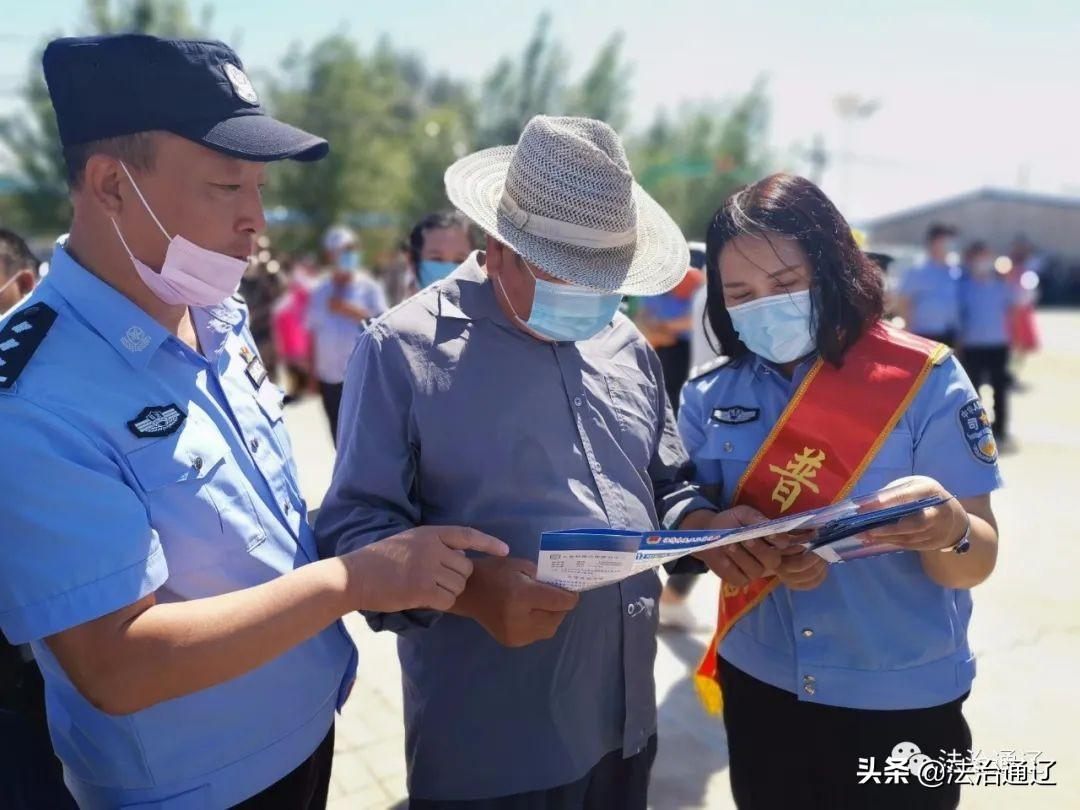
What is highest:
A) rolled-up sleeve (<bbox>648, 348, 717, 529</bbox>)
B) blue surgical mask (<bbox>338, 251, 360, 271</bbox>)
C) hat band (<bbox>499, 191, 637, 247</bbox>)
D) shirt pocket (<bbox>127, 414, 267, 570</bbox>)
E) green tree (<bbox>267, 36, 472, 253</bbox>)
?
hat band (<bbox>499, 191, 637, 247</bbox>)

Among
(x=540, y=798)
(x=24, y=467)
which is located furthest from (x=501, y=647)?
(x=24, y=467)

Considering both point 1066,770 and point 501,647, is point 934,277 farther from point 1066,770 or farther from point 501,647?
point 501,647

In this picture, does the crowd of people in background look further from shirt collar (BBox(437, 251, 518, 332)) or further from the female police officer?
shirt collar (BBox(437, 251, 518, 332))

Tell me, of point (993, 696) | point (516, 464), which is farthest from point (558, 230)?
point (993, 696)

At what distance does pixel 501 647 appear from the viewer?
1578 millimetres

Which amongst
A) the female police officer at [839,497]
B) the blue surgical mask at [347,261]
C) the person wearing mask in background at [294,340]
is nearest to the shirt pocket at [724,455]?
the female police officer at [839,497]

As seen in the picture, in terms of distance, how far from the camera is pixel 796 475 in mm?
1762

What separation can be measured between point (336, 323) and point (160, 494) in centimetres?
481

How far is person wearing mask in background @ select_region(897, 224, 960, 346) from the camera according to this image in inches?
302

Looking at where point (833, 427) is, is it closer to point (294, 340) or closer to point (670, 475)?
point (670, 475)

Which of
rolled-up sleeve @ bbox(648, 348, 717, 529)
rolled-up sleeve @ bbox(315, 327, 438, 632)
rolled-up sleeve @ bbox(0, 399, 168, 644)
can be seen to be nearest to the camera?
rolled-up sleeve @ bbox(0, 399, 168, 644)

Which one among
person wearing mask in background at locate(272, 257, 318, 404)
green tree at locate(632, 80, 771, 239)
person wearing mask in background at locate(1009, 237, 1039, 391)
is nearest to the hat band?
person wearing mask in background at locate(1009, 237, 1039, 391)

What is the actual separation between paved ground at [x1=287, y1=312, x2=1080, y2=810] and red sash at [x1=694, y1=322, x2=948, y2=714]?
1.46 metres

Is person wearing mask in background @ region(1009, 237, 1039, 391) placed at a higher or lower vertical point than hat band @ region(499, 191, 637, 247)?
lower
